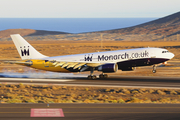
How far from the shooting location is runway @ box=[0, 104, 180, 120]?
21609 millimetres

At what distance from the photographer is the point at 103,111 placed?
78.0ft

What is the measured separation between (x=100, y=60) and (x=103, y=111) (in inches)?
953

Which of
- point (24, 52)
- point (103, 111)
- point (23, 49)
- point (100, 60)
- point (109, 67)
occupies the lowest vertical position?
point (103, 111)

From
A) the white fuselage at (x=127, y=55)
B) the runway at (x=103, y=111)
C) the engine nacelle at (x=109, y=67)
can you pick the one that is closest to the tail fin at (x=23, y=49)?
the white fuselage at (x=127, y=55)

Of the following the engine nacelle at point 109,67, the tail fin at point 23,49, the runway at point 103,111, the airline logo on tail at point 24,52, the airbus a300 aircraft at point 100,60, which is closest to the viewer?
the runway at point 103,111

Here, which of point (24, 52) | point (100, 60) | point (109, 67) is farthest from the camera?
point (24, 52)

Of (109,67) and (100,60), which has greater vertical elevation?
(100,60)

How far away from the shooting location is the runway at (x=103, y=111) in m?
21.6

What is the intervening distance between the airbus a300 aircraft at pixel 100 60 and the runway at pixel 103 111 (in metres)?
19.6

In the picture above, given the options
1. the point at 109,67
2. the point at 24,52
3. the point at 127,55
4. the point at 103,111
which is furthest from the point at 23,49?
the point at 103,111

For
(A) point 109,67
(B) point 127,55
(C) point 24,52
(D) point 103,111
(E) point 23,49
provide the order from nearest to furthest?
(D) point 103,111, (A) point 109,67, (B) point 127,55, (E) point 23,49, (C) point 24,52

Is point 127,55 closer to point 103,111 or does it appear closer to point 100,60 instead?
point 100,60

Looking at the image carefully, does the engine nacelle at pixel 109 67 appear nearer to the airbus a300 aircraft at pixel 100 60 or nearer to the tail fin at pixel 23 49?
the airbus a300 aircraft at pixel 100 60

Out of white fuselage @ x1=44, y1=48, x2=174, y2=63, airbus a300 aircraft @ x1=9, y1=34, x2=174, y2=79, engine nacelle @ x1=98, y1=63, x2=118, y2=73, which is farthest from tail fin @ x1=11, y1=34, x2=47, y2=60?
engine nacelle @ x1=98, y1=63, x2=118, y2=73
